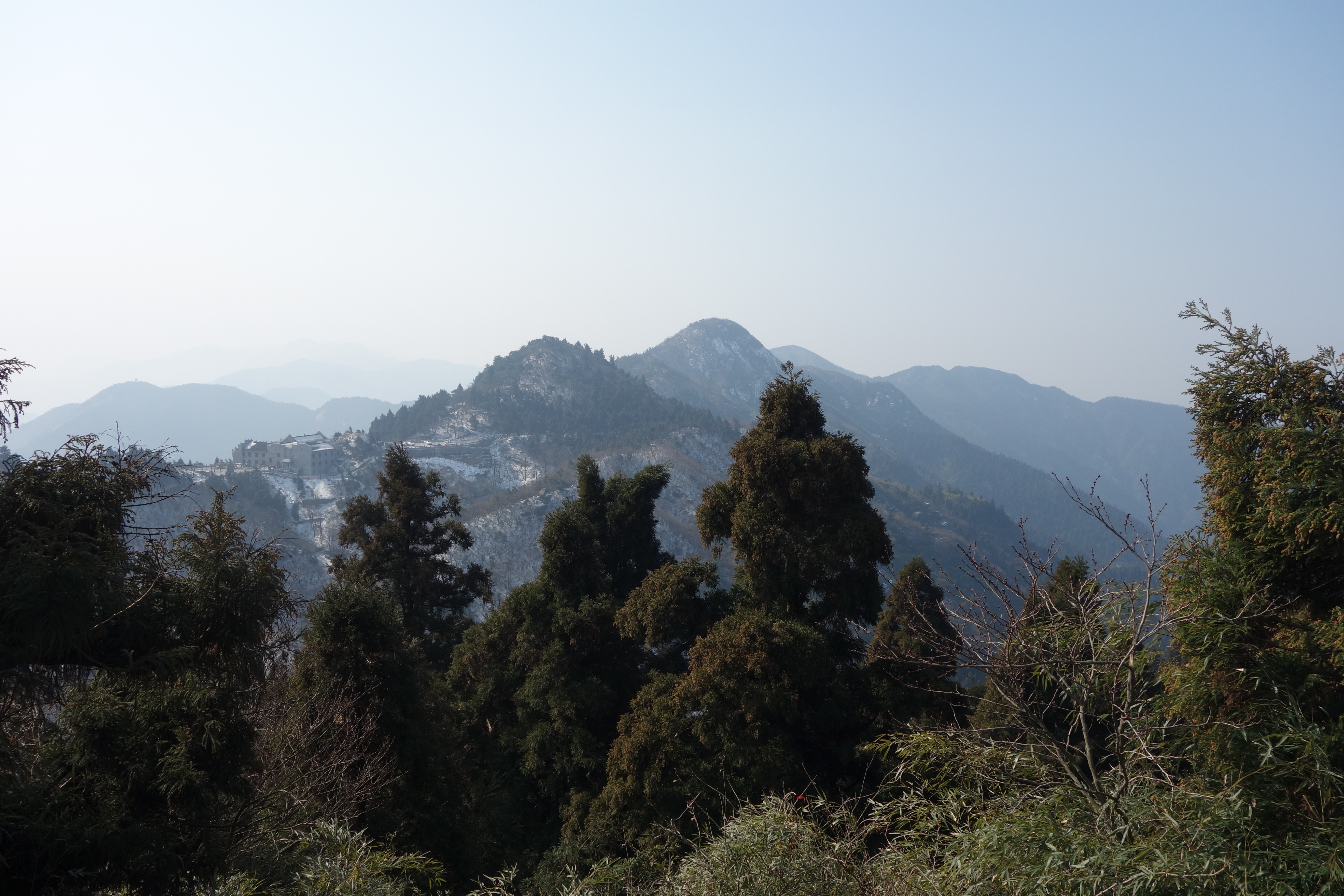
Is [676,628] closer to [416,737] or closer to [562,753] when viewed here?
[562,753]

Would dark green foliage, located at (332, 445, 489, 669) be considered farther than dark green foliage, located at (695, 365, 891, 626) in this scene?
Yes

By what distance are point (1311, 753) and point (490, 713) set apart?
15.6 metres

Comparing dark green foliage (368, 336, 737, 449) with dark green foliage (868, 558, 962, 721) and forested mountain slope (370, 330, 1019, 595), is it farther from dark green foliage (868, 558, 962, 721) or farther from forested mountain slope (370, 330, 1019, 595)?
dark green foliage (868, 558, 962, 721)

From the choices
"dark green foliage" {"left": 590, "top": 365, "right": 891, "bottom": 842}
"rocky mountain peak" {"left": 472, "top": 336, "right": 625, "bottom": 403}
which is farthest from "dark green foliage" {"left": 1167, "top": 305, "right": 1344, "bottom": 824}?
"rocky mountain peak" {"left": 472, "top": 336, "right": 625, "bottom": 403}

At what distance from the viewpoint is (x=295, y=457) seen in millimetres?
116938

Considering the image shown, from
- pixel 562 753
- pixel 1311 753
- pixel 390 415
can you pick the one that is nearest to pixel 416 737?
pixel 562 753

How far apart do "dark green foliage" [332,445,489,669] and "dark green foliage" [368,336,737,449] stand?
116216mm

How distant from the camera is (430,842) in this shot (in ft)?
37.7

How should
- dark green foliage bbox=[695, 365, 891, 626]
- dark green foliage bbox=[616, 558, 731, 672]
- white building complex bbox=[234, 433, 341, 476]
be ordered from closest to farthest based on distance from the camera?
1. dark green foliage bbox=[695, 365, 891, 626]
2. dark green foliage bbox=[616, 558, 731, 672]
3. white building complex bbox=[234, 433, 341, 476]

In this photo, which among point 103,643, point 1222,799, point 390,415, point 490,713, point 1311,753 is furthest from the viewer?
point 390,415

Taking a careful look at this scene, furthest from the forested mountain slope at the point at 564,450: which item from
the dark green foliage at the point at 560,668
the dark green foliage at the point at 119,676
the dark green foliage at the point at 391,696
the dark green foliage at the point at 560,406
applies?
the dark green foliage at the point at 119,676

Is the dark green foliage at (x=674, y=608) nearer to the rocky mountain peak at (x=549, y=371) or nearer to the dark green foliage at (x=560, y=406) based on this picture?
the dark green foliage at (x=560, y=406)

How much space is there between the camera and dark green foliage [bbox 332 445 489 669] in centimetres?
2022

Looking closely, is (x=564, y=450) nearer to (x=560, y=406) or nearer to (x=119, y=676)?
(x=560, y=406)
